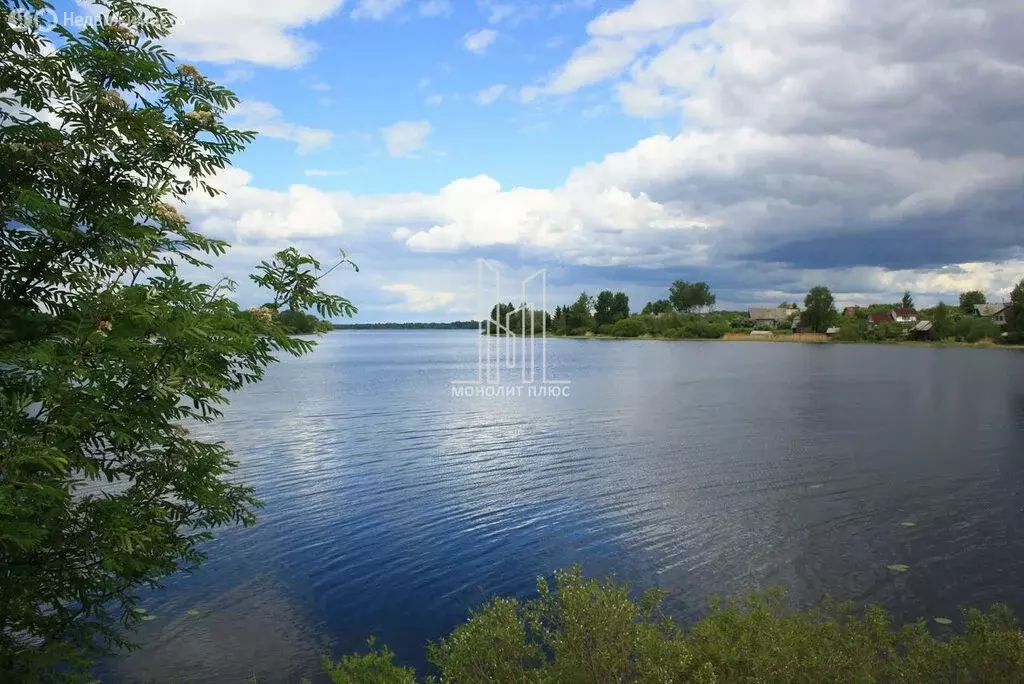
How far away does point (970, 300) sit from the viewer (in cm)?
15912

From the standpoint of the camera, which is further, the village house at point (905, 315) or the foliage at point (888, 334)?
the village house at point (905, 315)

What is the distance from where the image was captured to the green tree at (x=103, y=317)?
167 inches

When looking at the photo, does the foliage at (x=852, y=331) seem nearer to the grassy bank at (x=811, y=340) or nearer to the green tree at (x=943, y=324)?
the grassy bank at (x=811, y=340)

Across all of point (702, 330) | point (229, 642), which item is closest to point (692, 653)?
point (229, 642)

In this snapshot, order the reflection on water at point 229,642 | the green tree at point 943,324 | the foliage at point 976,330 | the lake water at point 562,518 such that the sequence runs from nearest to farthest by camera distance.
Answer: the reflection on water at point 229,642, the lake water at point 562,518, the foliage at point 976,330, the green tree at point 943,324

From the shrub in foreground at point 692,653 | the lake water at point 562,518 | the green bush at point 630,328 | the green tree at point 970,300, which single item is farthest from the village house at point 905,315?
the shrub in foreground at point 692,653

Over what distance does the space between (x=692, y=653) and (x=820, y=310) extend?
16931 centimetres

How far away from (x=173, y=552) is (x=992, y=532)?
16.5 m

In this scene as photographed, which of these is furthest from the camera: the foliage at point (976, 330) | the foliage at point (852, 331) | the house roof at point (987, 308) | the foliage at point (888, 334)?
the house roof at point (987, 308)

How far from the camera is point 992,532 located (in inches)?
595

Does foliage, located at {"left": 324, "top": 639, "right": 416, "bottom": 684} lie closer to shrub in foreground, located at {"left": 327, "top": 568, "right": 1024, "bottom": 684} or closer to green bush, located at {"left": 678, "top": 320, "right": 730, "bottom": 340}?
shrub in foreground, located at {"left": 327, "top": 568, "right": 1024, "bottom": 684}

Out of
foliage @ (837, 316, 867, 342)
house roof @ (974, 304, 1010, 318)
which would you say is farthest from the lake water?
house roof @ (974, 304, 1010, 318)

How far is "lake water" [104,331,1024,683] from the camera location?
10961mm

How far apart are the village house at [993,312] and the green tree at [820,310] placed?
27612 mm
